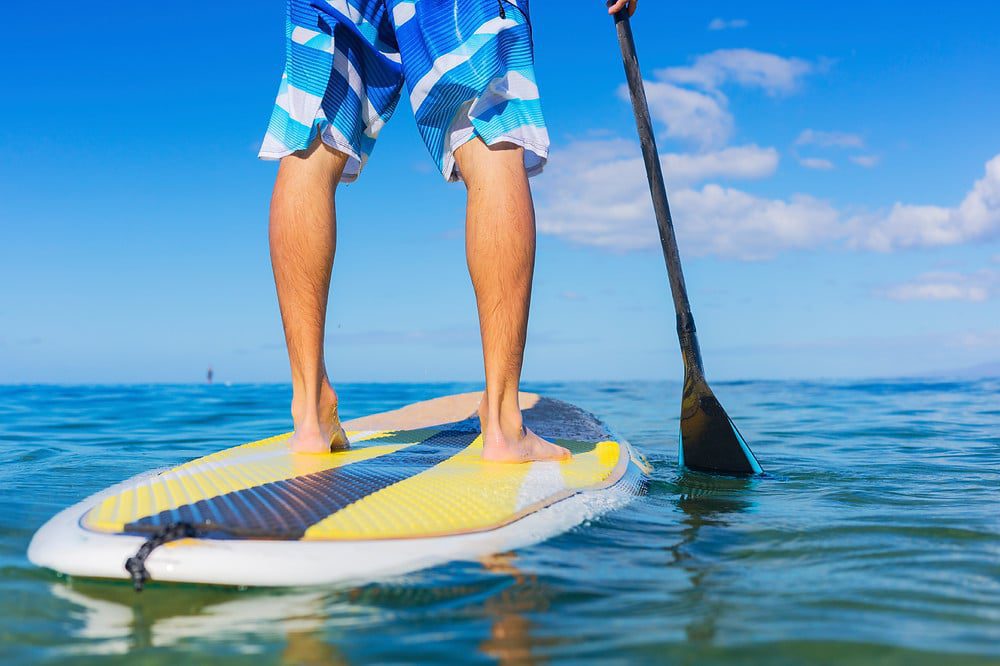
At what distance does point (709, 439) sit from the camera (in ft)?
10.3

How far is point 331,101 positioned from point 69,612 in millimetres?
1674

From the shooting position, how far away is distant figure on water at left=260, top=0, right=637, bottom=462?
237 cm

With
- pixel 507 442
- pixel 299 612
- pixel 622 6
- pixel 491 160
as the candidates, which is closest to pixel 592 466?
pixel 507 442

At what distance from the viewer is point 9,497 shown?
8.11 feet

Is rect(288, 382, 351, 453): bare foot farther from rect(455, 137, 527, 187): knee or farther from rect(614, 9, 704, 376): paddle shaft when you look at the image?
rect(614, 9, 704, 376): paddle shaft

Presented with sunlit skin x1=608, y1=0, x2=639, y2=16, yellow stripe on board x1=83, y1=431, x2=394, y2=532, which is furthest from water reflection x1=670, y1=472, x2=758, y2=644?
sunlit skin x1=608, y1=0, x2=639, y2=16

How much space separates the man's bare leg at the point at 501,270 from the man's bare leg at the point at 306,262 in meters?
0.47

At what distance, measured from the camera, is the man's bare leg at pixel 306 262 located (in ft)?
8.20

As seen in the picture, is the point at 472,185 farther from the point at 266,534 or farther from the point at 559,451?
the point at 266,534

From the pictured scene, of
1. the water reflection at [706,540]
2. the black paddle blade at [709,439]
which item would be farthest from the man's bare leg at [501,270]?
the black paddle blade at [709,439]

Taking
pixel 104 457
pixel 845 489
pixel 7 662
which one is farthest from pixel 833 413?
pixel 7 662

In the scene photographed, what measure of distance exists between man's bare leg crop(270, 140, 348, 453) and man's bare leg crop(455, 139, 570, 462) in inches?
18.6

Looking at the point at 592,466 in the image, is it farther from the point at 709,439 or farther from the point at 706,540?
the point at 709,439

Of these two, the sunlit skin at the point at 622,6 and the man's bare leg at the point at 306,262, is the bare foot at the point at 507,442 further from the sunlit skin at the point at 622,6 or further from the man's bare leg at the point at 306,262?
the sunlit skin at the point at 622,6
